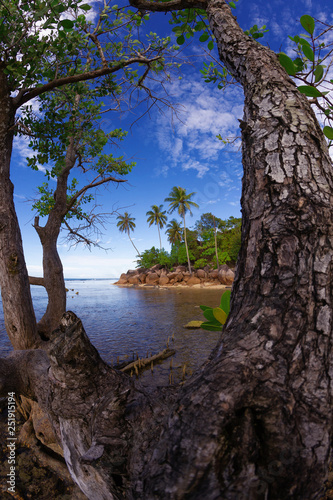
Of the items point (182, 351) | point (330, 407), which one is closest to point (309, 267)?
point (330, 407)

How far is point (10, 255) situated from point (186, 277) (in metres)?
35.9

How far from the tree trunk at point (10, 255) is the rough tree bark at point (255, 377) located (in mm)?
2679

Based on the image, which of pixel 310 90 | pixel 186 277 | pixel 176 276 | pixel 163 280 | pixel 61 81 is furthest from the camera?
pixel 163 280

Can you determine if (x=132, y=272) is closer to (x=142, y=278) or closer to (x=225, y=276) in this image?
(x=142, y=278)

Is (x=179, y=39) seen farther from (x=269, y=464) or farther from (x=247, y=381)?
(x=269, y=464)

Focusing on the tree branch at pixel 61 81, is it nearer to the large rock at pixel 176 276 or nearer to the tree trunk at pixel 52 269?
the tree trunk at pixel 52 269

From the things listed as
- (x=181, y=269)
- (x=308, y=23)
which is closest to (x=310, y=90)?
(x=308, y=23)

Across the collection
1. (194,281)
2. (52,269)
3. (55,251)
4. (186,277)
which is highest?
(55,251)

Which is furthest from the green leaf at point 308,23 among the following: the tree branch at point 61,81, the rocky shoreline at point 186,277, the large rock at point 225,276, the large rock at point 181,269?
the large rock at point 181,269

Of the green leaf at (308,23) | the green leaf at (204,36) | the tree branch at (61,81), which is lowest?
the green leaf at (308,23)

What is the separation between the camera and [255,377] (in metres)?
0.70

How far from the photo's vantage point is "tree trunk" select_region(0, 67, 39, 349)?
3357 millimetres

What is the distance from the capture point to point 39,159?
467 centimetres

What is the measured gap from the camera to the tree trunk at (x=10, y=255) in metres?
3.36
